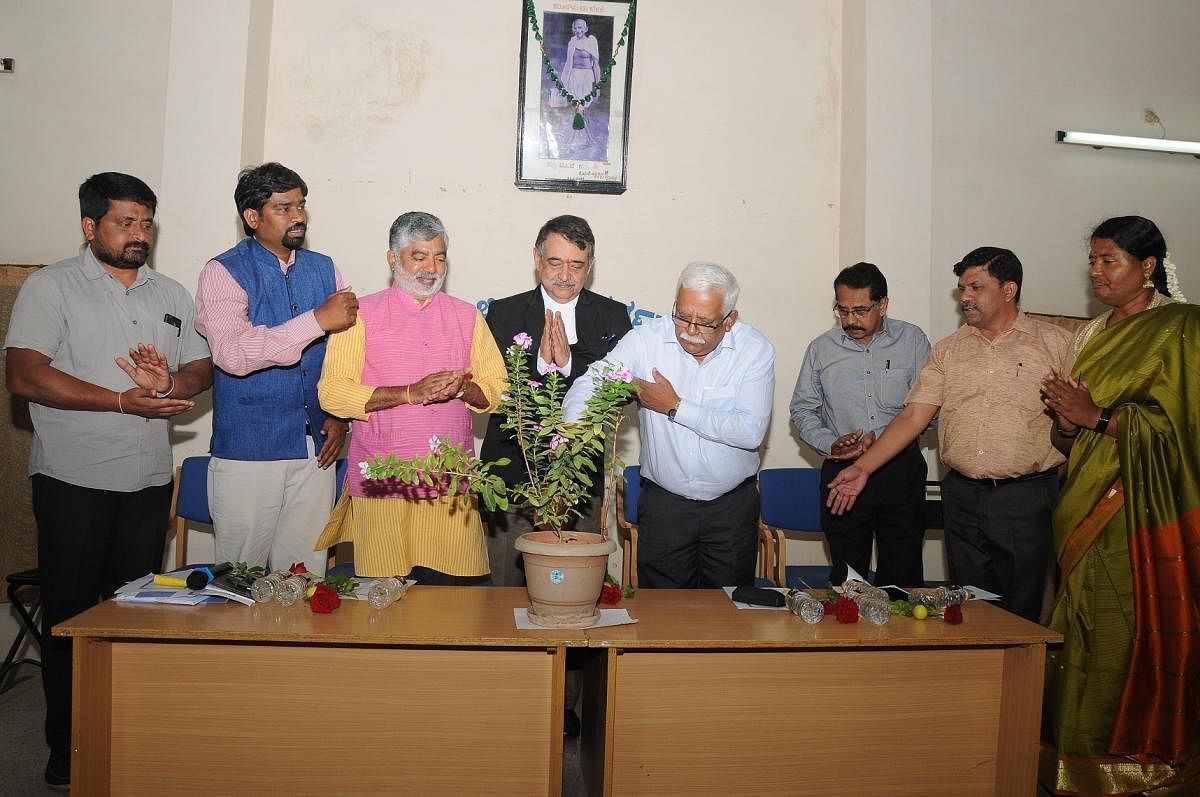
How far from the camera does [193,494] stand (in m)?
3.87

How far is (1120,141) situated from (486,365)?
382cm

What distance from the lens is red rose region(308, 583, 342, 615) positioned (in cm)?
234

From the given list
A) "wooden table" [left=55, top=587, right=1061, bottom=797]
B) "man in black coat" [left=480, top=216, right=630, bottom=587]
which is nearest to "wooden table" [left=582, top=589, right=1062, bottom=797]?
"wooden table" [left=55, top=587, right=1061, bottom=797]

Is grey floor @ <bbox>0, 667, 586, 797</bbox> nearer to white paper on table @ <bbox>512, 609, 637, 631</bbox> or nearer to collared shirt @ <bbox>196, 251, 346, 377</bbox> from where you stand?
white paper on table @ <bbox>512, 609, 637, 631</bbox>

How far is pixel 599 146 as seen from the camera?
14.7 feet

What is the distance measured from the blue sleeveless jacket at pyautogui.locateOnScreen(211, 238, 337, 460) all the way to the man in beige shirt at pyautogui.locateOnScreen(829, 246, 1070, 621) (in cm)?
200

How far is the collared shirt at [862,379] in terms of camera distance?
3.57m

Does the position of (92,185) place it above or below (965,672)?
above

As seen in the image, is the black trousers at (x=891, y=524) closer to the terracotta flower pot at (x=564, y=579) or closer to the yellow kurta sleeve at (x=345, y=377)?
the terracotta flower pot at (x=564, y=579)

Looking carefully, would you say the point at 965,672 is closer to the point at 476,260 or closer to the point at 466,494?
the point at 466,494

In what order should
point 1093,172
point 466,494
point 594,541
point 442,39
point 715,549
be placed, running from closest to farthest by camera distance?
1. point 594,541
2. point 466,494
3. point 715,549
4. point 442,39
5. point 1093,172

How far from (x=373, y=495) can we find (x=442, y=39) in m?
2.66

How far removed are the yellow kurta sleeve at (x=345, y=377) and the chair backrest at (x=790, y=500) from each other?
6.53 ft

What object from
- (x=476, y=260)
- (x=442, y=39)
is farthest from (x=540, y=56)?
(x=476, y=260)
